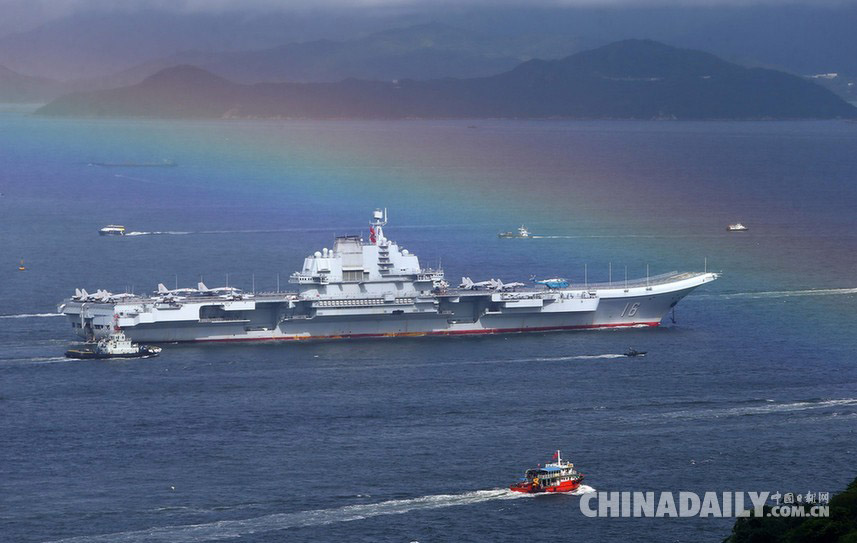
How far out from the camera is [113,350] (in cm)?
6500

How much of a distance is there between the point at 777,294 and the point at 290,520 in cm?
4146

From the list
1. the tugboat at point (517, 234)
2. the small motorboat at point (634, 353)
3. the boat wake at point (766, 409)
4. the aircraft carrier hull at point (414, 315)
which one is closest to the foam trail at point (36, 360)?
the aircraft carrier hull at point (414, 315)

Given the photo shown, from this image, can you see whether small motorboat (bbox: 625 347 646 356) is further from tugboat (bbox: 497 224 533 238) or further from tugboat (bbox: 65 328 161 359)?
→ tugboat (bbox: 497 224 533 238)

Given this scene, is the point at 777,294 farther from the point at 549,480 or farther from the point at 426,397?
the point at 549,480

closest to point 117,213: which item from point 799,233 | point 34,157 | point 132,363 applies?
point 799,233

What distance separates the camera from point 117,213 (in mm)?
118375

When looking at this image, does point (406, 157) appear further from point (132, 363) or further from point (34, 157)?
point (132, 363)

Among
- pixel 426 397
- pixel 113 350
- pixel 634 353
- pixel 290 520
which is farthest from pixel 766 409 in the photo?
pixel 113 350

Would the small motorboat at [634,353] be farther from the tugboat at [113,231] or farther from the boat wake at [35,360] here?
the tugboat at [113,231]

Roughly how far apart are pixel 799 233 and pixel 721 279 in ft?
66.7

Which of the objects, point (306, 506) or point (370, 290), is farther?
point (370, 290)

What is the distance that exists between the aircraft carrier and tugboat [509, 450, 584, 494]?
1010 inches

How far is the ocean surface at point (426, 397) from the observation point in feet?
146

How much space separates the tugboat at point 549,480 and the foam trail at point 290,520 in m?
0.25
